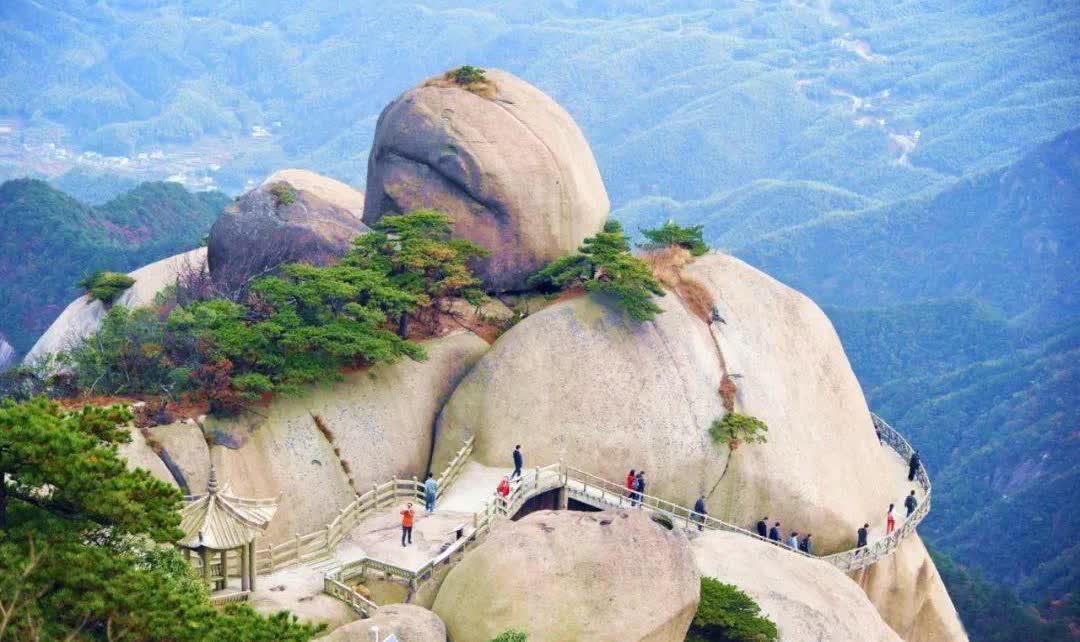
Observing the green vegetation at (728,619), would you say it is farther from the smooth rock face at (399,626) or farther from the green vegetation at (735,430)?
the green vegetation at (735,430)

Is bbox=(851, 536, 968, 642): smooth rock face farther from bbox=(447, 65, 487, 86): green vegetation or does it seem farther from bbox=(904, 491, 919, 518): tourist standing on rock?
bbox=(447, 65, 487, 86): green vegetation

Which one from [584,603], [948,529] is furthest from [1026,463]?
[584,603]

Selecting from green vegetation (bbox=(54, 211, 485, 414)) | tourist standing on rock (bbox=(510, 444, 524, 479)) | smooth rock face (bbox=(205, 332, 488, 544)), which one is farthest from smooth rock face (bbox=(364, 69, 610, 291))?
tourist standing on rock (bbox=(510, 444, 524, 479))

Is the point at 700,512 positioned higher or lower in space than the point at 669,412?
lower

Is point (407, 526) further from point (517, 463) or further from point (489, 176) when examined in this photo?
point (489, 176)

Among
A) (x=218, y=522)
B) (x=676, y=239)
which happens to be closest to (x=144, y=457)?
(x=218, y=522)

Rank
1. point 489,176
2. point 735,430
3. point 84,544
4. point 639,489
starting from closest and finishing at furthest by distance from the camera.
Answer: point 84,544 < point 639,489 < point 735,430 < point 489,176

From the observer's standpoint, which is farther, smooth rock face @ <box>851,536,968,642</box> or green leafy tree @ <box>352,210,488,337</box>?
smooth rock face @ <box>851,536,968,642</box>
